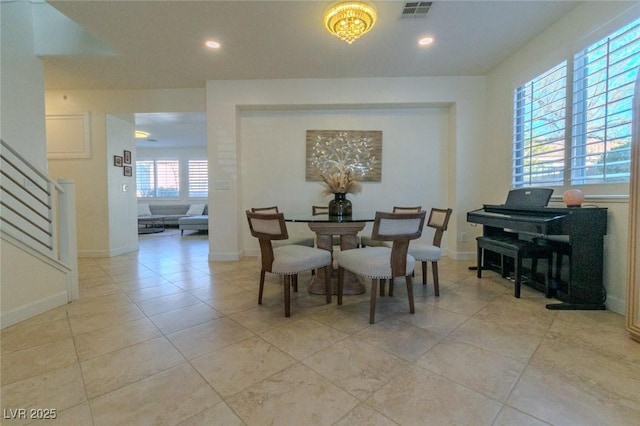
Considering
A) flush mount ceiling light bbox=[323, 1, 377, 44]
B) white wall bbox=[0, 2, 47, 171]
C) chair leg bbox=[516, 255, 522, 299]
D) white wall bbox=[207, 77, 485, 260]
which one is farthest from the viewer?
white wall bbox=[207, 77, 485, 260]

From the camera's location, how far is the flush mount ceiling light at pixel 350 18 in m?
2.19

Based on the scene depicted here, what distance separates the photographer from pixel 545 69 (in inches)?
109

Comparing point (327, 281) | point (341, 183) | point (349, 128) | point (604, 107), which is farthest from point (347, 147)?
point (604, 107)

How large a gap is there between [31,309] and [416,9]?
4033 mm

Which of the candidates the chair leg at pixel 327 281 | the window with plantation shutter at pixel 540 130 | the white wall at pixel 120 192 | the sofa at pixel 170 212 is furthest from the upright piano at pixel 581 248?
the sofa at pixel 170 212

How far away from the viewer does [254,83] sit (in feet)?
12.7

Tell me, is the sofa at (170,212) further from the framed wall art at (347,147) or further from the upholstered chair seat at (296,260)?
the upholstered chair seat at (296,260)

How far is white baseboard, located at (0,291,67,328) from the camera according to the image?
193 centimetres

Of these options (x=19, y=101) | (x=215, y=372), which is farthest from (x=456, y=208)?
(x=19, y=101)

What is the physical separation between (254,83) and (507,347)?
4.07 meters

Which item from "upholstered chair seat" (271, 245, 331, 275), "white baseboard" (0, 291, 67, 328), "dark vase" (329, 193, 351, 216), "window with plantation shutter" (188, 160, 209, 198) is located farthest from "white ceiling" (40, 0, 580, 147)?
"window with plantation shutter" (188, 160, 209, 198)

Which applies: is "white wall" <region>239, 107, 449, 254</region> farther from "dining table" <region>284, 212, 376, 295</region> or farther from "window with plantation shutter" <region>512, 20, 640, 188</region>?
"dining table" <region>284, 212, 376, 295</region>

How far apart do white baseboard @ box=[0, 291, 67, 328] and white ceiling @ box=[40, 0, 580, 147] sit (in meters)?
2.51

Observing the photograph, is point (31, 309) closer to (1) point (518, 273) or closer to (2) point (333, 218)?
(2) point (333, 218)
